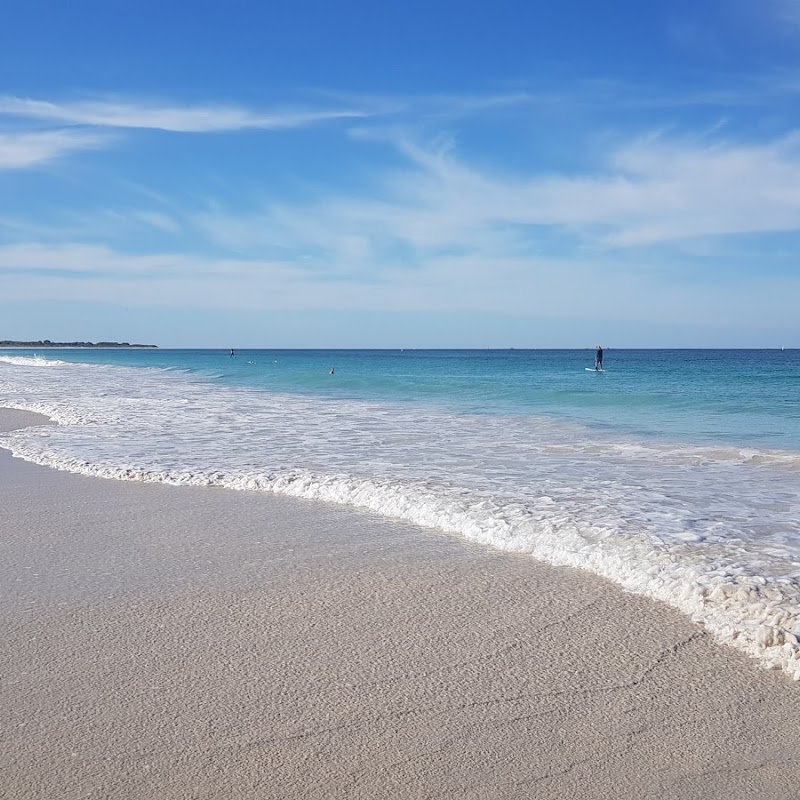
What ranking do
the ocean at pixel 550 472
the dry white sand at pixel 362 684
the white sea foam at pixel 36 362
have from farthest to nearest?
the white sea foam at pixel 36 362, the ocean at pixel 550 472, the dry white sand at pixel 362 684

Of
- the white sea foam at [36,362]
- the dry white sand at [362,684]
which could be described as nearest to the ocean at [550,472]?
the dry white sand at [362,684]

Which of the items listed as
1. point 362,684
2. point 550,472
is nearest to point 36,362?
point 550,472

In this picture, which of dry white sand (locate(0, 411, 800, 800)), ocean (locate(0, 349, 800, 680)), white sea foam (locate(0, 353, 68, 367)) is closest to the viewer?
dry white sand (locate(0, 411, 800, 800))

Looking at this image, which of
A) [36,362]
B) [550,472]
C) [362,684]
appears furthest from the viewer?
[36,362]

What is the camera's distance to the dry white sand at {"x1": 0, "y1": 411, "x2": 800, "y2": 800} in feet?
11.0

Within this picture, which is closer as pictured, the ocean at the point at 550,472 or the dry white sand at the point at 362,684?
the dry white sand at the point at 362,684

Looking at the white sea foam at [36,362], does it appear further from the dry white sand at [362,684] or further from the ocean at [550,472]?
the dry white sand at [362,684]

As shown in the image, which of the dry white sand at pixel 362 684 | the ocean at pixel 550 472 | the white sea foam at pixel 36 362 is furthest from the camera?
the white sea foam at pixel 36 362

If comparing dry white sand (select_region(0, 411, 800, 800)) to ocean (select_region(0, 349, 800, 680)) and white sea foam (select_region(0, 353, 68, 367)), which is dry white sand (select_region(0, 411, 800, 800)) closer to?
ocean (select_region(0, 349, 800, 680))

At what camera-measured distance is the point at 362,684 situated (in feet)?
13.8

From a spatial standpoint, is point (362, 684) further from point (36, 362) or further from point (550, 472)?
point (36, 362)

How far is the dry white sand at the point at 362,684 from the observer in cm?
335

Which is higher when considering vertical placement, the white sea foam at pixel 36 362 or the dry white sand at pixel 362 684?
the dry white sand at pixel 362 684

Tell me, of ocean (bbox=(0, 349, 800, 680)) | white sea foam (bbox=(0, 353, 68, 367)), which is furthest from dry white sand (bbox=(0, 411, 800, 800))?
white sea foam (bbox=(0, 353, 68, 367))
